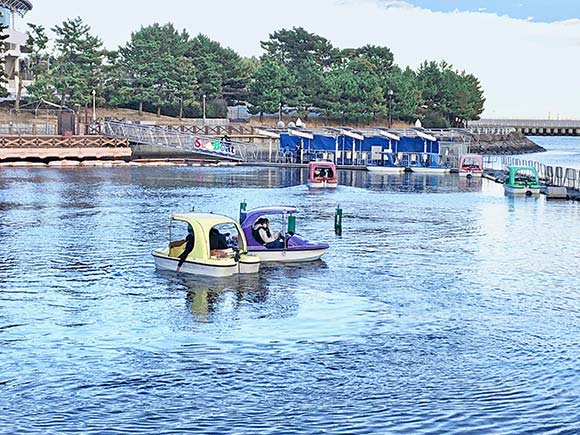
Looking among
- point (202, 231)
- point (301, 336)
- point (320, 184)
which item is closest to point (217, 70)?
point (320, 184)

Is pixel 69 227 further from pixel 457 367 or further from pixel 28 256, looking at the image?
pixel 457 367

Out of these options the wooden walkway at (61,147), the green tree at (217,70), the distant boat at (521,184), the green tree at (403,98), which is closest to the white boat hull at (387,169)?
the distant boat at (521,184)

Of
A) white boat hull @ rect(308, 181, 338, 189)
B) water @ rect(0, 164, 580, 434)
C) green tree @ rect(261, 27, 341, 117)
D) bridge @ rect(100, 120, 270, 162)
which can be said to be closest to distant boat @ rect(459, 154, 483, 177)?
white boat hull @ rect(308, 181, 338, 189)

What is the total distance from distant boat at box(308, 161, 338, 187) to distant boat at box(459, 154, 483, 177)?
19.9 meters

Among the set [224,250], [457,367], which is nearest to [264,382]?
[457,367]

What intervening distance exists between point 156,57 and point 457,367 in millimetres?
133948

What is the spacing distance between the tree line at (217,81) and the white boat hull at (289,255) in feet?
333

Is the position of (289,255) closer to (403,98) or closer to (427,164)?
(427,164)

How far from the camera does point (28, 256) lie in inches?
1492

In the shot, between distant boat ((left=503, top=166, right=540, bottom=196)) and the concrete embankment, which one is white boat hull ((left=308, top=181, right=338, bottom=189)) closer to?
distant boat ((left=503, top=166, right=540, bottom=196))

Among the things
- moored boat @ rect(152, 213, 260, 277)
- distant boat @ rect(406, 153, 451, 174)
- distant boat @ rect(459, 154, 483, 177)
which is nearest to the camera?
moored boat @ rect(152, 213, 260, 277)

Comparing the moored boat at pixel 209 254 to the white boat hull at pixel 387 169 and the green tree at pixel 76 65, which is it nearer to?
the white boat hull at pixel 387 169

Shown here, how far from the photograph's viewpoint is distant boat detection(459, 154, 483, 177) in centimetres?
9388

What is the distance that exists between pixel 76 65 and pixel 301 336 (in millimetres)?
125239
